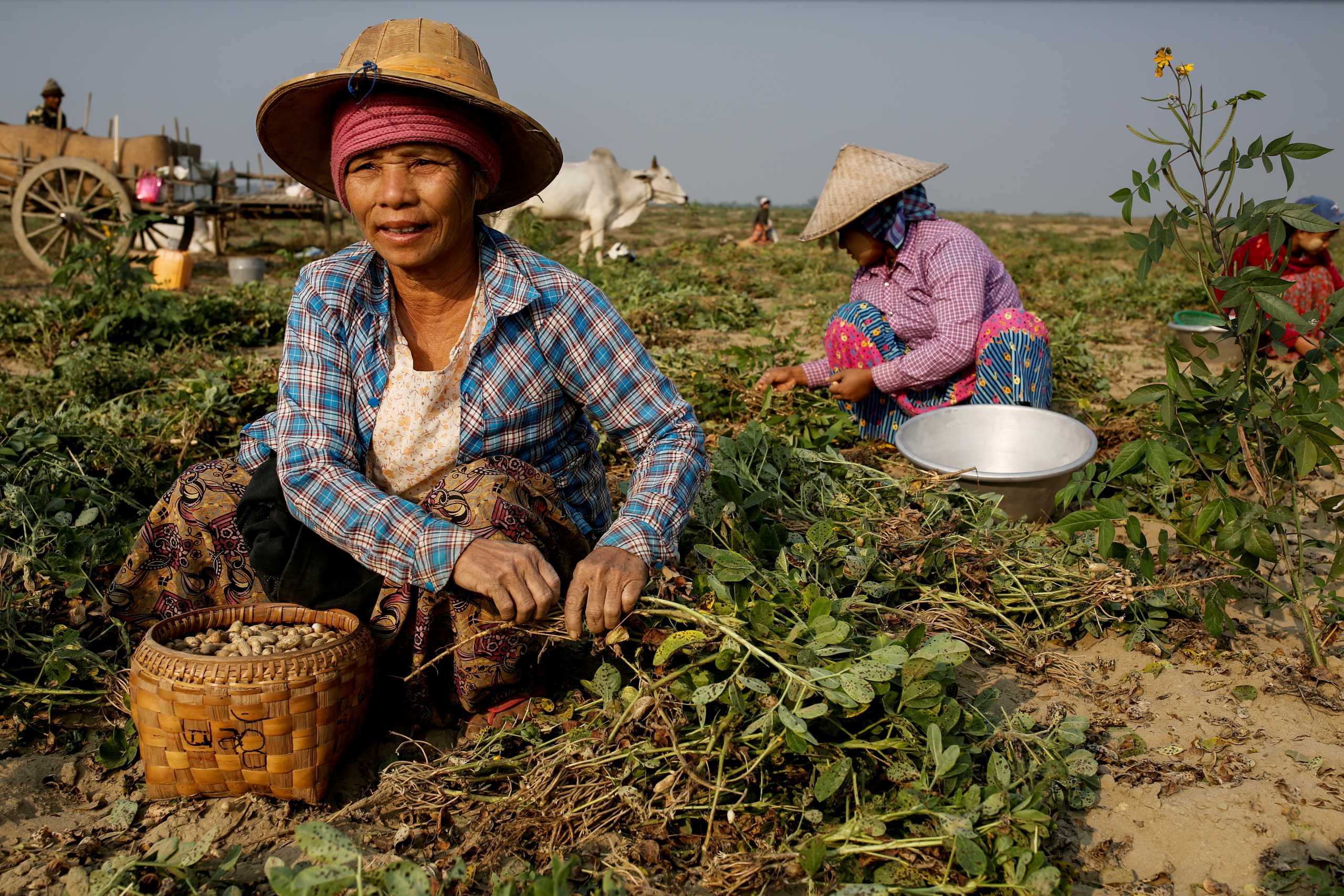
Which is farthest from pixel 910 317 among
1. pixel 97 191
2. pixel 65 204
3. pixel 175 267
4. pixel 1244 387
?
pixel 97 191

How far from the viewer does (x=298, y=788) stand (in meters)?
1.55

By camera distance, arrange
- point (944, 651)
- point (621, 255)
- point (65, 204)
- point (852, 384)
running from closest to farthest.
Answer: point (944, 651)
point (852, 384)
point (65, 204)
point (621, 255)

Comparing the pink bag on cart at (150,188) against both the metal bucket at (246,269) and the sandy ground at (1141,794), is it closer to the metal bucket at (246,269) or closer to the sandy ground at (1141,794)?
the metal bucket at (246,269)

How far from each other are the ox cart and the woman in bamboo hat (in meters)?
7.09

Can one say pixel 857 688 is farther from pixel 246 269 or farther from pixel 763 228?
pixel 763 228

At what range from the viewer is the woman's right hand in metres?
3.44

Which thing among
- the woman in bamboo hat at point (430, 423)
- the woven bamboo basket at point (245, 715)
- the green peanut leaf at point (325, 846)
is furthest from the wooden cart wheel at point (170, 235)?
the green peanut leaf at point (325, 846)

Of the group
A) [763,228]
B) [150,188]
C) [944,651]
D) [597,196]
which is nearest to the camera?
[944,651]

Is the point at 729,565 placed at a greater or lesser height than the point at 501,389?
lesser

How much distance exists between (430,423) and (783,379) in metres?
1.89

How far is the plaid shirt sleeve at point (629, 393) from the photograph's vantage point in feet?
5.98

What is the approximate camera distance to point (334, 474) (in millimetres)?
1695

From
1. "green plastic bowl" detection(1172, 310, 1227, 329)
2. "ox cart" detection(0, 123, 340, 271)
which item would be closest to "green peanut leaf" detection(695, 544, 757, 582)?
"green plastic bowl" detection(1172, 310, 1227, 329)

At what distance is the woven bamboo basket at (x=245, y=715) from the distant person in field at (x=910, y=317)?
223 cm
